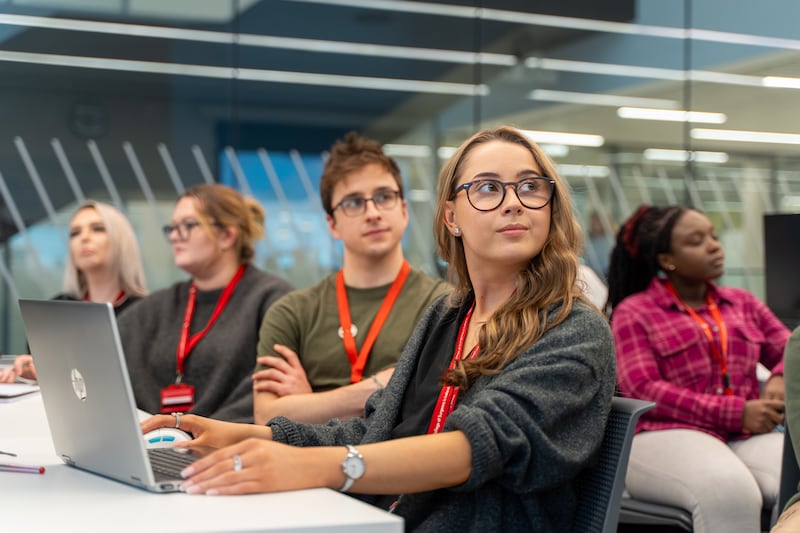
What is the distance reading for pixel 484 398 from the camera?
1.60 m

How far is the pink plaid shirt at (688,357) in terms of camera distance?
3.09 metres

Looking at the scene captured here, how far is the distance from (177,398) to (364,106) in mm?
4683

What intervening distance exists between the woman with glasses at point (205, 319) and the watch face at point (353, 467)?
1814mm

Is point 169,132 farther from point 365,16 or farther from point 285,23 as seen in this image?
point 365,16

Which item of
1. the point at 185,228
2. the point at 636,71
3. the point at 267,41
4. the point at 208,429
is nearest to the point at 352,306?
the point at 185,228

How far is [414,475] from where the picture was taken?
154cm

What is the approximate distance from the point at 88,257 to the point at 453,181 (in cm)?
269

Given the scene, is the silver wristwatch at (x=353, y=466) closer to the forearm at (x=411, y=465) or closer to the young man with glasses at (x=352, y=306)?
the forearm at (x=411, y=465)

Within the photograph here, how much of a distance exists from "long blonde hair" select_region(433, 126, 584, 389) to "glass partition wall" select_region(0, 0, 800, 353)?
5.39 m

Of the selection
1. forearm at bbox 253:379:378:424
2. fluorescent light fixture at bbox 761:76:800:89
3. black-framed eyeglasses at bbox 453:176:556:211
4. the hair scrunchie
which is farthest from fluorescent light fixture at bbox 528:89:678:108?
black-framed eyeglasses at bbox 453:176:556:211

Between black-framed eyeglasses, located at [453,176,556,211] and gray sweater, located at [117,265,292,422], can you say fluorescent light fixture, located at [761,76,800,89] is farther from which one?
black-framed eyeglasses, located at [453,176,556,211]

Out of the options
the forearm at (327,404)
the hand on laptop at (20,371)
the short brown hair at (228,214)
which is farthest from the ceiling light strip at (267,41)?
the forearm at (327,404)

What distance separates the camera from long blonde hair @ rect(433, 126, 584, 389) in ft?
5.70

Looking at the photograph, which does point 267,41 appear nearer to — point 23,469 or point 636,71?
point 636,71
